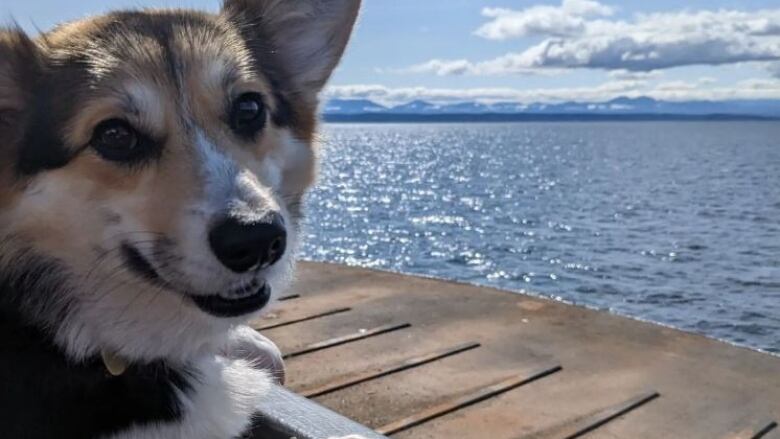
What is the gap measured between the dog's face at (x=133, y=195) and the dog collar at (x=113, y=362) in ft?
0.11

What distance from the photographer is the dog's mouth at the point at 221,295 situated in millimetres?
3117

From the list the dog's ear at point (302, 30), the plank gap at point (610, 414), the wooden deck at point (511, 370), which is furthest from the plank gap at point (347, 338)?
the dog's ear at point (302, 30)

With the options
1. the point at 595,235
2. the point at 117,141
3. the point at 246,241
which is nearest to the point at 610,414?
the point at 246,241

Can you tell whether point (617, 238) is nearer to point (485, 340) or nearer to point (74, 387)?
point (485, 340)

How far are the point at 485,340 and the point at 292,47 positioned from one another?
10.2 ft

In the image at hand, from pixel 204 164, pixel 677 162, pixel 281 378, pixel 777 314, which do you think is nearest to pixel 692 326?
pixel 777 314

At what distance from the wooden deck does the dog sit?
74.8 inches

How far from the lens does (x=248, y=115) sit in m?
3.56

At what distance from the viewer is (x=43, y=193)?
3146 millimetres

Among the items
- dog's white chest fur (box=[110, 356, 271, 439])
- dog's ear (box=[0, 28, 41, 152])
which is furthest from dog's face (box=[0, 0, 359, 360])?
dog's white chest fur (box=[110, 356, 271, 439])

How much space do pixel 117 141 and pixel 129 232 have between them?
37 cm

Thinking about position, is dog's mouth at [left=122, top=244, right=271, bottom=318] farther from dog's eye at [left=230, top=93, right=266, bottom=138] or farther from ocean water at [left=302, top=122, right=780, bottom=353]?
ocean water at [left=302, top=122, right=780, bottom=353]

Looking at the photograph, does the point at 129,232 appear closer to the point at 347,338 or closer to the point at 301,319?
the point at 347,338

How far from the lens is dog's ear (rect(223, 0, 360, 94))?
4.19m
